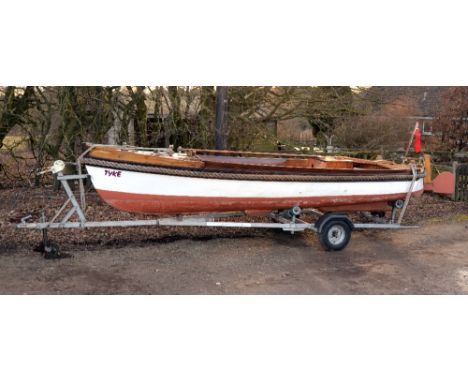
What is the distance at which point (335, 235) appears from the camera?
267 inches

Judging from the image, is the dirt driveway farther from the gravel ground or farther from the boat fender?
the boat fender

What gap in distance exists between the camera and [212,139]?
9961mm

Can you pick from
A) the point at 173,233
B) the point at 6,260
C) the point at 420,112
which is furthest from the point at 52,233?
the point at 420,112

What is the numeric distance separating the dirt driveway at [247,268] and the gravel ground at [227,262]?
1 centimetres

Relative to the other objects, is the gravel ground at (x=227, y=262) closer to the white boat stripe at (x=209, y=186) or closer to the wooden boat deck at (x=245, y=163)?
the white boat stripe at (x=209, y=186)

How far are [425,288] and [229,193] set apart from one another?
2.86 m

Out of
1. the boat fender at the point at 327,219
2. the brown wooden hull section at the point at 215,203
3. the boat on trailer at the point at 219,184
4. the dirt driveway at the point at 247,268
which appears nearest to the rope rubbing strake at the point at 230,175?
the boat on trailer at the point at 219,184

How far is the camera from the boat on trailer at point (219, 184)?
5.72 meters

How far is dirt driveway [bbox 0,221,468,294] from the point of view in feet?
17.0

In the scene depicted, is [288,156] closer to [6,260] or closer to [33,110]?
[6,260]

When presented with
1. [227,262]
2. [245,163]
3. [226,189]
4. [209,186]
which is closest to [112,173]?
[209,186]

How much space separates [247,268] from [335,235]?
1.71m

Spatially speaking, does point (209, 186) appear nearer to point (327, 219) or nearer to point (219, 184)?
point (219, 184)

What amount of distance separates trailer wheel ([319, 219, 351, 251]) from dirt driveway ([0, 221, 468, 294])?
129mm
